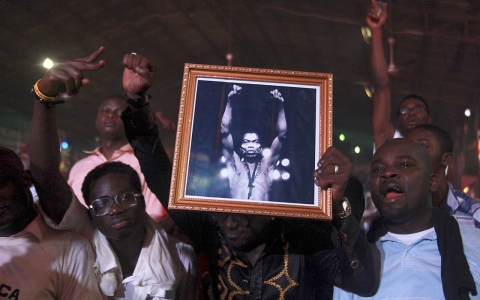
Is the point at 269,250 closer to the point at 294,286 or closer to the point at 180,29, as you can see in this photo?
the point at 294,286

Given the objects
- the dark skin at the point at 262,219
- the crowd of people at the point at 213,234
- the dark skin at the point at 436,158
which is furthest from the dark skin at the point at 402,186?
the dark skin at the point at 436,158

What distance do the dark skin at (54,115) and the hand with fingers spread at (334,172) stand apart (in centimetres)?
86

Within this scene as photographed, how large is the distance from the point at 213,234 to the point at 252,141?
21.6 inches

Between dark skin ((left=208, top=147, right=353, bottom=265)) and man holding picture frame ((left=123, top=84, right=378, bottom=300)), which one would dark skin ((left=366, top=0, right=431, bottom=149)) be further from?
dark skin ((left=208, top=147, right=353, bottom=265))

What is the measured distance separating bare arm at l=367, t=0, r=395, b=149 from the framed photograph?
1.00 metres

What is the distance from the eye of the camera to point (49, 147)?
1897mm

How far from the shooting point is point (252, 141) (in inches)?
75.6

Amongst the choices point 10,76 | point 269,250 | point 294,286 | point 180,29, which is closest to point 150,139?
point 269,250

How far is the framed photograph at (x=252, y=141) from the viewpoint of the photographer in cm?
182

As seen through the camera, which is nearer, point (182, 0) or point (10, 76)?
point (10, 76)

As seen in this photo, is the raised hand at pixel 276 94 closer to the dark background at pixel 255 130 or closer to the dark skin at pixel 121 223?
the dark background at pixel 255 130

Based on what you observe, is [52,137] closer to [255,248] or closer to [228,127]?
[228,127]

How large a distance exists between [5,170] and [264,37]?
6414mm

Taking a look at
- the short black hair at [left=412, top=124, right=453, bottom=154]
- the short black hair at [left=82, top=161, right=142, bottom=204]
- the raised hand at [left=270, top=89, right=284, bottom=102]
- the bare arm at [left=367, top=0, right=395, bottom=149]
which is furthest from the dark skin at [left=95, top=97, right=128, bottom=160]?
the short black hair at [left=412, top=124, right=453, bottom=154]
